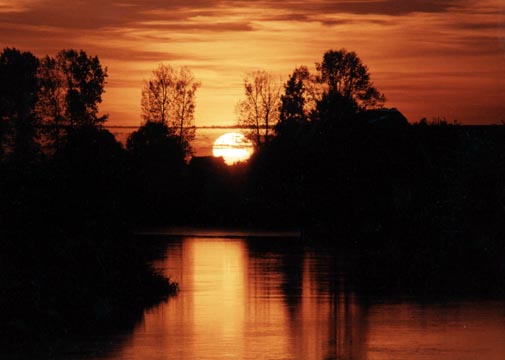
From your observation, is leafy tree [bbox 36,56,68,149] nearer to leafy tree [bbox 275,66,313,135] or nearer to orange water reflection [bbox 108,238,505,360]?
leafy tree [bbox 275,66,313,135]

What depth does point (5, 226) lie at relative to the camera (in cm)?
2123

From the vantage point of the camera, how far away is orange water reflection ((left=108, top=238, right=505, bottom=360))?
16.0m

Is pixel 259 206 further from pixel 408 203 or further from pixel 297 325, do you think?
pixel 297 325

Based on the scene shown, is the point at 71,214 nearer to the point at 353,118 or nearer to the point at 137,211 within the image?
the point at 137,211

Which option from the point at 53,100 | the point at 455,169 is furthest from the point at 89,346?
the point at 53,100

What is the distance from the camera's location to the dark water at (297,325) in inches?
629

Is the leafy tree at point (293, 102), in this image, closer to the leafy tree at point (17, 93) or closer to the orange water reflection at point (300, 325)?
the leafy tree at point (17, 93)

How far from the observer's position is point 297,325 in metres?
19.0

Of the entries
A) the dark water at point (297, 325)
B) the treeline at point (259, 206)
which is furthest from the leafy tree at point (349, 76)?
the dark water at point (297, 325)

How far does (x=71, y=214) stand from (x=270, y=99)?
223ft

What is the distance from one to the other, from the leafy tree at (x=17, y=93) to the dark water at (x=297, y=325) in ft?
181

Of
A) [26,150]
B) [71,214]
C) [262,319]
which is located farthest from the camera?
[26,150]

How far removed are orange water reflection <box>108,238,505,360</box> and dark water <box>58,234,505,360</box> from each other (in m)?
0.02

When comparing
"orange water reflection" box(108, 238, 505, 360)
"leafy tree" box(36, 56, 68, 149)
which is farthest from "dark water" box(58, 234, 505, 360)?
"leafy tree" box(36, 56, 68, 149)
